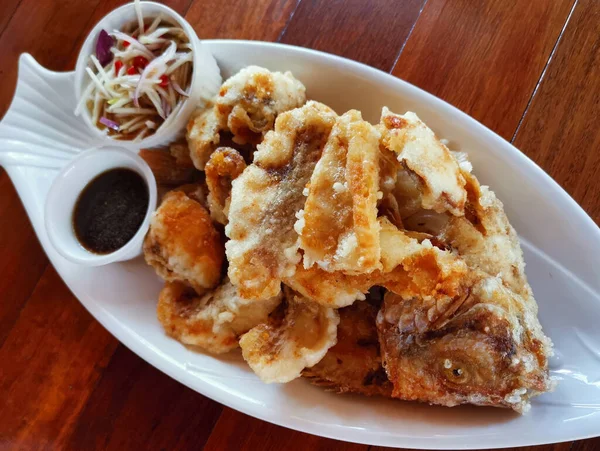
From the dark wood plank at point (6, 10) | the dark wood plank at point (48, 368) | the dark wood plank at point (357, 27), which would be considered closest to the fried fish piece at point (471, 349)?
the dark wood plank at point (357, 27)

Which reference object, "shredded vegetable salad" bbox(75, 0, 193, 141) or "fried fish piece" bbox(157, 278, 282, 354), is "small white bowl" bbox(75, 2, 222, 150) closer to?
"shredded vegetable salad" bbox(75, 0, 193, 141)

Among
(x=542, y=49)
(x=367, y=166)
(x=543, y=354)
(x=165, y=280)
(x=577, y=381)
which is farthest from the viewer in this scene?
(x=542, y=49)

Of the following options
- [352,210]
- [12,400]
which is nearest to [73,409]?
[12,400]

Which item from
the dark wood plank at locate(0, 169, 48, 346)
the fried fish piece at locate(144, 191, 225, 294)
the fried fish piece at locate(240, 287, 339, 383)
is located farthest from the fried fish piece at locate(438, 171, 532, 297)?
the dark wood plank at locate(0, 169, 48, 346)

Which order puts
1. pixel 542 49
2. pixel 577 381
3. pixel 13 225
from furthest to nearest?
Answer: pixel 13 225, pixel 542 49, pixel 577 381

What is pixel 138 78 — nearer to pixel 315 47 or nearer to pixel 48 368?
pixel 315 47

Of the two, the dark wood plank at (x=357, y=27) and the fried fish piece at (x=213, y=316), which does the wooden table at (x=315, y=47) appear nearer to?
the dark wood plank at (x=357, y=27)

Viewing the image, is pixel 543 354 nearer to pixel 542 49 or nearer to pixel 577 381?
pixel 577 381

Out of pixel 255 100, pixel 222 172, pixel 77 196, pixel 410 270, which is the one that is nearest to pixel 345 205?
pixel 410 270
